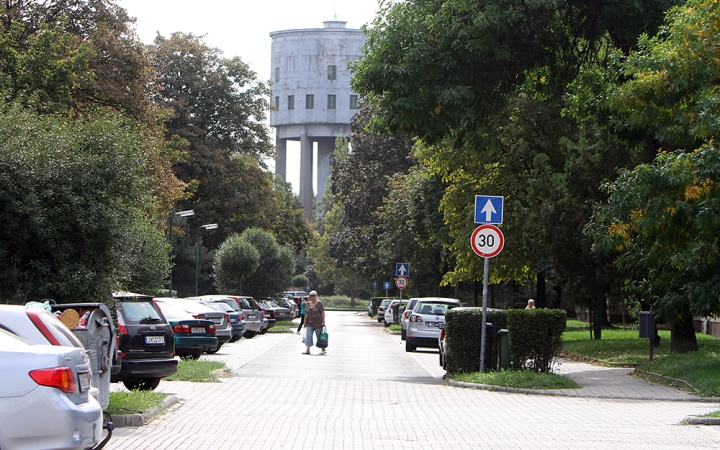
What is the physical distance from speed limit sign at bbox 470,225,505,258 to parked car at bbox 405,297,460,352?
10.3m

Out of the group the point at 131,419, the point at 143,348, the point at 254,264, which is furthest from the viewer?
the point at 254,264

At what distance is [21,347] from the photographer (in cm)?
672

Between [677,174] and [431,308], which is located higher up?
[677,174]

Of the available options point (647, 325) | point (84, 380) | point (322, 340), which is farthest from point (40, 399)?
point (322, 340)

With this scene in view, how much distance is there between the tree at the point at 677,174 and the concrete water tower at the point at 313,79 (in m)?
88.7

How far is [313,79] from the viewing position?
108 metres

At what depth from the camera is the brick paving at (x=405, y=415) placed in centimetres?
1025

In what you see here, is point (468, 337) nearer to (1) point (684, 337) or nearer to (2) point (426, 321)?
(1) point (684, 337)

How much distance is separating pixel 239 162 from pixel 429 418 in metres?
46.5

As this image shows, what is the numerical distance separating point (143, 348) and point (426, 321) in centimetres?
1453

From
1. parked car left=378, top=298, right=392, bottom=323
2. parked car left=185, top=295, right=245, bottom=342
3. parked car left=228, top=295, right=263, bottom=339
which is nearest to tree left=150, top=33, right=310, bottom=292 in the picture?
parked car left=378, top=298, right=392, bottom=323

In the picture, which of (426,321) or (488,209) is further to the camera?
(426,321)

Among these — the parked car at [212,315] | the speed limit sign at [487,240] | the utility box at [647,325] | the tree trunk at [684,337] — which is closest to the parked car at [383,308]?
the parked car at [212,315]

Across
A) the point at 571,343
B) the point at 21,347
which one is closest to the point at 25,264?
the point at 21,347
